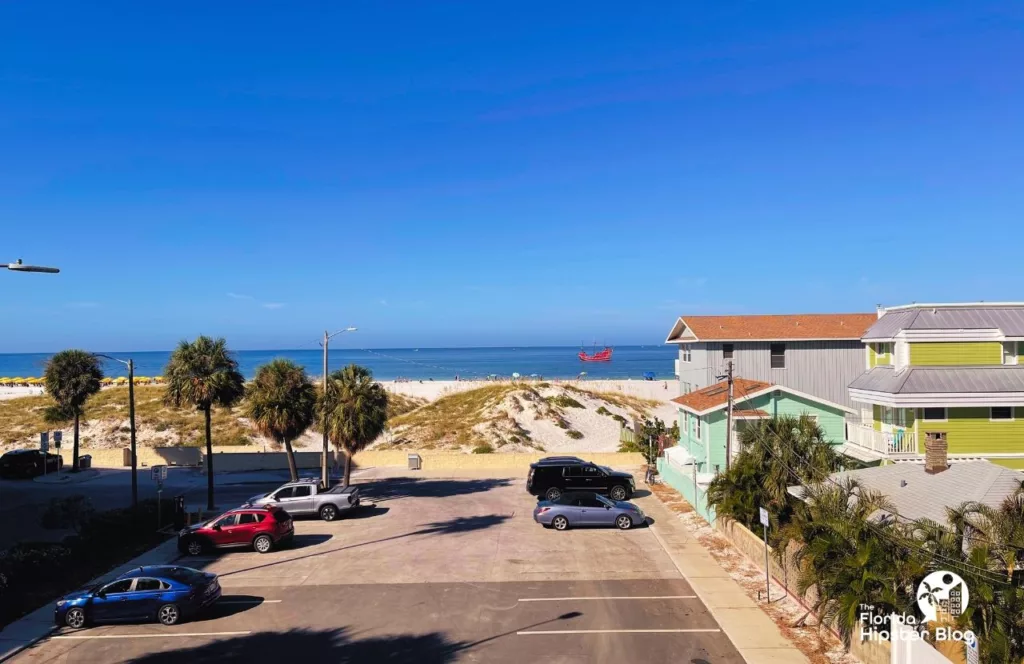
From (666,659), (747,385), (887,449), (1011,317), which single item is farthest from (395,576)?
(1011,317)

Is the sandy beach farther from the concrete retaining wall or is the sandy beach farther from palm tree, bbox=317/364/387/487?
palm tree, bbox=317/364/387/487

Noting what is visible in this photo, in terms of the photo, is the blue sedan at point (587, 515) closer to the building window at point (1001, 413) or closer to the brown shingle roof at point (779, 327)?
the building window at point (1001, 413)

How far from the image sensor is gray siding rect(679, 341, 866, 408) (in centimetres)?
4325

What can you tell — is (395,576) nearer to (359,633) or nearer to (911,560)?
(359,633)

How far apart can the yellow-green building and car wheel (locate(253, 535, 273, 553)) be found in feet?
76.6

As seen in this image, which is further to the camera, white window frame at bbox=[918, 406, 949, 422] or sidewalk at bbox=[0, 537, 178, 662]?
white window frame at bbox=[918, 406, 949, 422]

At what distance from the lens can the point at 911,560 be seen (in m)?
12.6

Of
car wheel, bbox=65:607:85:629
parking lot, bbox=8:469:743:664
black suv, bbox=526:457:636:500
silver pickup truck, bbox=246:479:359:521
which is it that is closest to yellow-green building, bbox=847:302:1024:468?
black suv, bbox=526:457:636:500

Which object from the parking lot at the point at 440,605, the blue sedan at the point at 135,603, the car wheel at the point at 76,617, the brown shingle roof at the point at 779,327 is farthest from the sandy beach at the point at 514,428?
the car wheel at the point at 76,617

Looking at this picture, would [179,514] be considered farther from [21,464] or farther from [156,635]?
[21,464]

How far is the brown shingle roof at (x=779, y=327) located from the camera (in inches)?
1695

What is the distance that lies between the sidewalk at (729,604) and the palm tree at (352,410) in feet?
44.2

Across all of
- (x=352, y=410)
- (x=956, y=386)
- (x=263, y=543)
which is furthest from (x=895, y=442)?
(x=263, y=543)

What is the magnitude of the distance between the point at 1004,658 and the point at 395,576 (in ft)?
49.8
